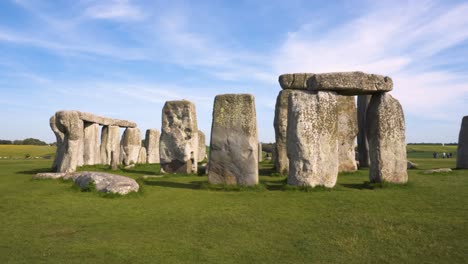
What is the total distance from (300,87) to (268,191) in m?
7.07

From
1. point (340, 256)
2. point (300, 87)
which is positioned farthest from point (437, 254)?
→ point (300, 87)

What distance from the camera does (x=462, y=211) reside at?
8359 mm

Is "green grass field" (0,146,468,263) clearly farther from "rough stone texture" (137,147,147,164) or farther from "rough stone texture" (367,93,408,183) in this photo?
"rough stone texture" (137,147,147,164)

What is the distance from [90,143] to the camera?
23188 millimetres

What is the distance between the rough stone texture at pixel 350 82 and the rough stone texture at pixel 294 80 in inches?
206

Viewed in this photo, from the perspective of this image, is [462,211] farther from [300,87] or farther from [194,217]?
[300,87]

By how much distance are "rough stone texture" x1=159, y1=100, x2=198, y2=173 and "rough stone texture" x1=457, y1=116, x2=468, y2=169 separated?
39.7 feet

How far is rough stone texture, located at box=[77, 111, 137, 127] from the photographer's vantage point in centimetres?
2158

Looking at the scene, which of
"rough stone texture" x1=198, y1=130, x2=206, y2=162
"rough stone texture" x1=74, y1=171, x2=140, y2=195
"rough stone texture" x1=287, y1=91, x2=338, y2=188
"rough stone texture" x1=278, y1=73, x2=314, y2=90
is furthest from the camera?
"rough stone texture" x1=198, y1=130, x2=206, y2=162

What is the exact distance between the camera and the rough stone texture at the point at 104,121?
21.6 meters

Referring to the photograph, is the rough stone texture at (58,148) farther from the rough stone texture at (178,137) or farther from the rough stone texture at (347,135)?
the rough stone texture at (347,135)

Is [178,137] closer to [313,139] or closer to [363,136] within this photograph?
[313,139]

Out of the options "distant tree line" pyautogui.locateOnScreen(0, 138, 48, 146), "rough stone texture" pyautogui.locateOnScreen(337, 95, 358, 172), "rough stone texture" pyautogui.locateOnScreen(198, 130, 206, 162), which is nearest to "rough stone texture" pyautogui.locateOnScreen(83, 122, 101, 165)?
"rough stone texture" pyautogui.locateOnScreen(198, 130, 206, 162)

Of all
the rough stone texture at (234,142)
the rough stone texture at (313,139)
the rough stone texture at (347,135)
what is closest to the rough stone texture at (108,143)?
the rough stone texture at (347,135)
